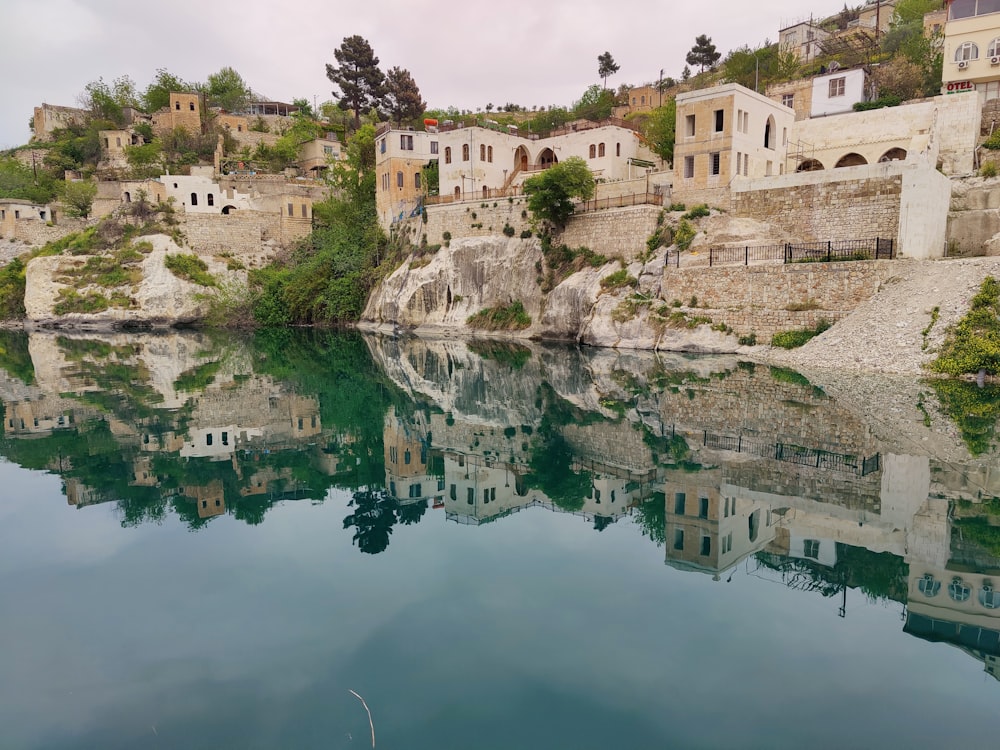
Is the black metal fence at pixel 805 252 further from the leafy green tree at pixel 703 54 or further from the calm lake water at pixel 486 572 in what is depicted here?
the leafy green tree at pixel 703 54

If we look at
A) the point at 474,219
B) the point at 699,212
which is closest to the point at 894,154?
the point at 699,212

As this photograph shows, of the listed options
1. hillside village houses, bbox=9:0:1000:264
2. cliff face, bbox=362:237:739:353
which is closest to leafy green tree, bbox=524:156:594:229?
cliff face, bbox=362:237:739:353

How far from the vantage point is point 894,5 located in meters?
73.7

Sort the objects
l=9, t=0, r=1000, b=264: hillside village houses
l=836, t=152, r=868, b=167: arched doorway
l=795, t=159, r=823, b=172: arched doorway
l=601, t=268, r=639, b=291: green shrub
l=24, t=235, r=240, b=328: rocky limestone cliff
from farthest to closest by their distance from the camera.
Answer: l=24, t=235, r=240, b=328: rocky limestone cliff, l=795, t=159, r=823, b=172: arched doorway, l=836, t=152, r=868, b=167: arched doorway, l=601, t=268, r=639, b=291: green shrub, l=9, t=0, r=1000, b=264: hillside village houses

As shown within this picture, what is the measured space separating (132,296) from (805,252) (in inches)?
2164

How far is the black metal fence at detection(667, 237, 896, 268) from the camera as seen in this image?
3061cm

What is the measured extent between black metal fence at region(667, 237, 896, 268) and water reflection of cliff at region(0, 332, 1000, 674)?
25.6ft

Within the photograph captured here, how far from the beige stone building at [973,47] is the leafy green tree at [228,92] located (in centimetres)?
8250

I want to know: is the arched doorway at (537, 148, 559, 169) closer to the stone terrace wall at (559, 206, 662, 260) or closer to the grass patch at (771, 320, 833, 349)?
the stone terrace wall at (559, 206, 662, 260)

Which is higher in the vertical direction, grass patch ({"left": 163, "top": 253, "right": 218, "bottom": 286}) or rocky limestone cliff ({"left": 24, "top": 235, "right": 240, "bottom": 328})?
grass patch ({"left": 163, "top": 253, "right": 218, "bottom": 286})

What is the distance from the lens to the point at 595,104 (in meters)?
89.0

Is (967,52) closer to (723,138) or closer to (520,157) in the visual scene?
(723,138)

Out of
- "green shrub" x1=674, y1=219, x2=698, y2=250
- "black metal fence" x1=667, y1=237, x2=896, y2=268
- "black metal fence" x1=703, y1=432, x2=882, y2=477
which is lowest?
"black metal fence" x1=703, y1=432, x2=882, y2=477

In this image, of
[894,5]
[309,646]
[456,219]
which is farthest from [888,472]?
[894,5]
